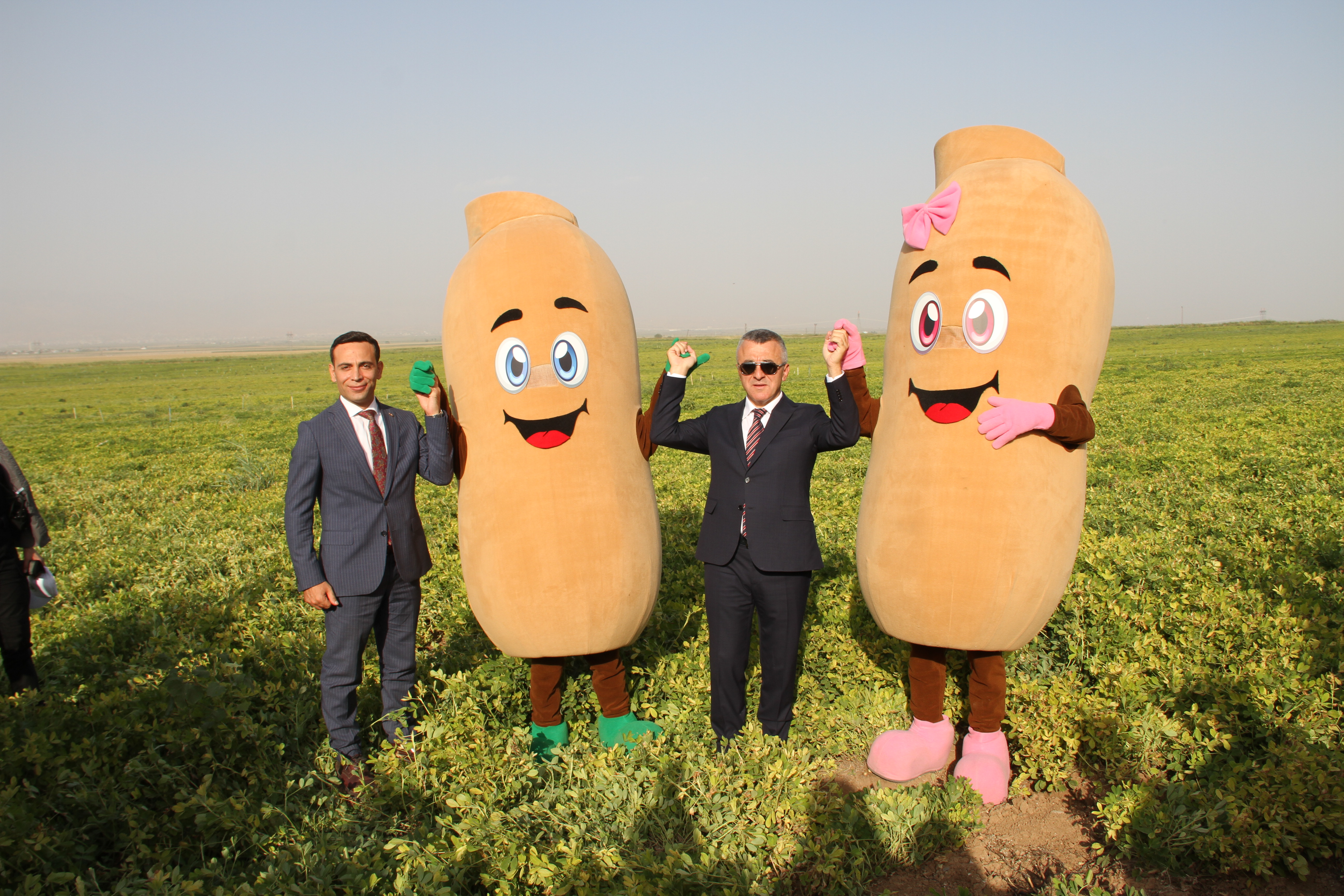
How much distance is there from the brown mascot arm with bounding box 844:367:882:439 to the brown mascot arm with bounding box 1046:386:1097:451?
→ 89cm

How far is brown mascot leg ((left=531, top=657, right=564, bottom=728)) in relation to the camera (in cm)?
453

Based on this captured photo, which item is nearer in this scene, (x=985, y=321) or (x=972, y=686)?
(x=985, y=321)

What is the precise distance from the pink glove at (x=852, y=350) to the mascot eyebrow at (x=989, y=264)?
2.16ft

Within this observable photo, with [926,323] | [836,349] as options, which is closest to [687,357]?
[836,349]

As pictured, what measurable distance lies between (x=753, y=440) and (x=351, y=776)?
2840 millimetres

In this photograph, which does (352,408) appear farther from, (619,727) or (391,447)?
(619,727)

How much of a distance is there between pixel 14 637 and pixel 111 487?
40.4ft

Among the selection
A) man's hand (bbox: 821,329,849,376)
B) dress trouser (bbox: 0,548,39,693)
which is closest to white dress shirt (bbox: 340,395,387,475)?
man's hand (bbox: 821,329,849,376)

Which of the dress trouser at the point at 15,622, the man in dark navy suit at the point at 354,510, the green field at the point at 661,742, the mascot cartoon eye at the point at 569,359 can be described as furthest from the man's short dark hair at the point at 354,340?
the dress trouser at the point at 15,622

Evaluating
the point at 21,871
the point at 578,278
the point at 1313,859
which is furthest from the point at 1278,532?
the point at 21,871

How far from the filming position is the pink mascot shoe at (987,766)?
413 centimetres

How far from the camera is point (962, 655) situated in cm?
573

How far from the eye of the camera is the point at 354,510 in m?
4.22

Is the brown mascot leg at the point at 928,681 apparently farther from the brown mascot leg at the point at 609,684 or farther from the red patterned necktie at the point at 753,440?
the brown mascot leg at the point at 609,684
